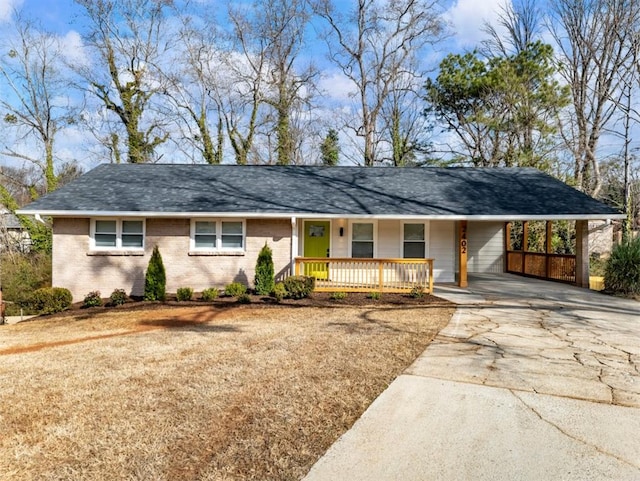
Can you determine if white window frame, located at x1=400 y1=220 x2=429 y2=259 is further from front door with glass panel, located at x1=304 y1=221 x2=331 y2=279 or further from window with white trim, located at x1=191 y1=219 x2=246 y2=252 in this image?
window with white trim, located at x1=191 y1=219 x2=246 y2=252

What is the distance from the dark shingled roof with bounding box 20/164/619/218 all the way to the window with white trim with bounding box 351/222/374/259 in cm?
93

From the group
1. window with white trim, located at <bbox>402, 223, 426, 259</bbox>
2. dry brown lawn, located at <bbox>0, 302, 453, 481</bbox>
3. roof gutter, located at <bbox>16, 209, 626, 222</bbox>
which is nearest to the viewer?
dry brown lawn, located at <bbox>0, 302, 453, 481</bbox>

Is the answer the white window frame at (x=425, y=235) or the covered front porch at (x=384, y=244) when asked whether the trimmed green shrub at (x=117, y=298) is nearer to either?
the covered front porch at (x=384, y=244)

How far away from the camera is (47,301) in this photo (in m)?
10.5

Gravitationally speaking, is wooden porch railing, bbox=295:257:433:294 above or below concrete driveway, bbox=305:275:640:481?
above

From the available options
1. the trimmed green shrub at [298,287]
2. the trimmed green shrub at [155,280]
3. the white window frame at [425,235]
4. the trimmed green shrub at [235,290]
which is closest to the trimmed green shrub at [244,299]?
the trimmed green shrub at [235,290]

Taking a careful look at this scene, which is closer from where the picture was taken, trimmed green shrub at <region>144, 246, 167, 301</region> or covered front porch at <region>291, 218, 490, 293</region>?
trimmed green shrub at <region>144, 246, 167, 301</region>

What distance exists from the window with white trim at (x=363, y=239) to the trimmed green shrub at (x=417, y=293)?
2564mm

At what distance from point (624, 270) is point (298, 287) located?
881 centimetres

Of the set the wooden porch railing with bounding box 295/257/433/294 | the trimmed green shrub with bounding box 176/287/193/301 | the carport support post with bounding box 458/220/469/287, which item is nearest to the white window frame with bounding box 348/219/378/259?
the wooden porch railing with bounding box 295/257/433/294

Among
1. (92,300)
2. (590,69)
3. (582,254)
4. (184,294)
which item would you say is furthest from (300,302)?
(590,69)

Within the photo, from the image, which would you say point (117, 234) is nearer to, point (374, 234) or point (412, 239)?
point (374, 234)

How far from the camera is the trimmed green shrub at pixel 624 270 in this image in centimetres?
1048

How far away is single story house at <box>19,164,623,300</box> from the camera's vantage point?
11469 mm
